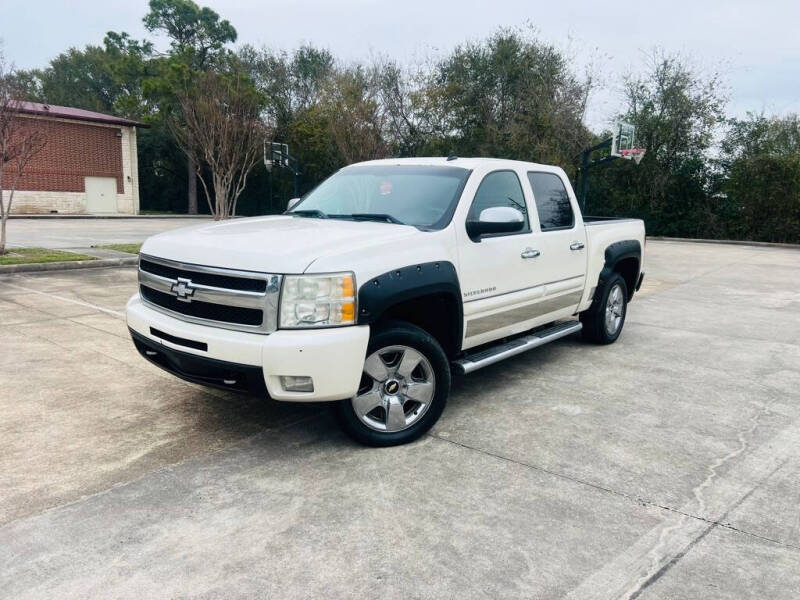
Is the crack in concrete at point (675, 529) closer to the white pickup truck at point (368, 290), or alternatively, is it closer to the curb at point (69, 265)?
the white pickup truck at point (368, 290)

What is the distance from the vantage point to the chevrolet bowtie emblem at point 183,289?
12.3ft

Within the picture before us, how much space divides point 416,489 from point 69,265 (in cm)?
1060

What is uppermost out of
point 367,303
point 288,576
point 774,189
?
point 774,189

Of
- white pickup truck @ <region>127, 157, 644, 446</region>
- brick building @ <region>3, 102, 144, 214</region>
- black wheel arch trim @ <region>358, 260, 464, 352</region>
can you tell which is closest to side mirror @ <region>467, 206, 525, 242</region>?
white pickup truck @ <region>127, 157, 644, 446</region>

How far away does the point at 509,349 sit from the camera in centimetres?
495

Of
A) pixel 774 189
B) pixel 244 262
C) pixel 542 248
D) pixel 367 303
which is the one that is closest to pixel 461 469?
pixel 367 303

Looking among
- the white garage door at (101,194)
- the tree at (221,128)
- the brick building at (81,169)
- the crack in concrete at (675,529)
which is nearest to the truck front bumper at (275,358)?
the crack in concrete at (675,529)

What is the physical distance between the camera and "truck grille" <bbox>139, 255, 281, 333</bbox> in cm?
345

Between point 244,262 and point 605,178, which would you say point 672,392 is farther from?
point 605,178

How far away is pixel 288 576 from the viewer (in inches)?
102

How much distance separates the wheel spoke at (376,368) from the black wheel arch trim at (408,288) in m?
0.24

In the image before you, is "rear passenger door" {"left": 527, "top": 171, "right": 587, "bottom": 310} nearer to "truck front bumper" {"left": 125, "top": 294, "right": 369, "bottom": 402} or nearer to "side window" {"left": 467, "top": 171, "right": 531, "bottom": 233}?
"side window" {"left": 467, "top": 171, "right": 531, "bottom": 233}

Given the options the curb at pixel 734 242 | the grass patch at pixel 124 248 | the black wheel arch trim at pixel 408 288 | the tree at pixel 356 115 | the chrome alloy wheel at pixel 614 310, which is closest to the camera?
the black wheel arch trim at pixel 408 288

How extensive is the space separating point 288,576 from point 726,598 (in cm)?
178
